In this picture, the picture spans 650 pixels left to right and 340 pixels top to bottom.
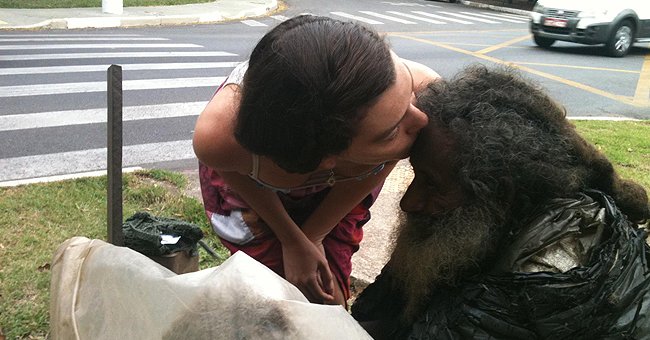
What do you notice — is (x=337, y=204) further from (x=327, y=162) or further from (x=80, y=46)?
(x=80, y=46)

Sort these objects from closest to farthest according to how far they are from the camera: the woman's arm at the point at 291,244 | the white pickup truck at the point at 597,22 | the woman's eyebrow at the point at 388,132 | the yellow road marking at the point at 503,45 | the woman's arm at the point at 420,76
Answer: the woman's eyebrow at the point at 388,132 < the woman's arm at the point at 420,76 < the woman's arm at the point at 291,244 < the white pickup truck at the point at 597,22 < the yellow road marking at the point at 503,45

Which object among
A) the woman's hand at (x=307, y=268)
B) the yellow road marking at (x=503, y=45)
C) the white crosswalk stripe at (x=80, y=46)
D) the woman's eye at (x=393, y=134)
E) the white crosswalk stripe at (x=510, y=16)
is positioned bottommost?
the white crosswalk stripe at (x=80, y=46)

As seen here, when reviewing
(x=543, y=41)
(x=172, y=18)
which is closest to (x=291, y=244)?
(x=543, y=41)

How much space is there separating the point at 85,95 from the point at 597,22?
9169 millimetres

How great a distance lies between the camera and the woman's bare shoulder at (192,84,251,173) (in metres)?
1.96

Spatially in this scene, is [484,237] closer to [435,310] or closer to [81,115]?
[435,310]

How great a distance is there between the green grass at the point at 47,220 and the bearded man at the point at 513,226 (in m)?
1.96

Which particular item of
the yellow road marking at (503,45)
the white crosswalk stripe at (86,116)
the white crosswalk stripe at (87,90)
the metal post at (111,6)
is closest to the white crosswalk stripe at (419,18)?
the yellow road marking at (503,45)

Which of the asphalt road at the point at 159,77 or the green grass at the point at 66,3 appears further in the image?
the green grass at the point at 66,3

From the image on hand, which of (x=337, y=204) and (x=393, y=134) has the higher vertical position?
(x=393, y=134)

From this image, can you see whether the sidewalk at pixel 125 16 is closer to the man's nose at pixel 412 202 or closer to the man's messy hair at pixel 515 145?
the man's nose at pixel 412 202

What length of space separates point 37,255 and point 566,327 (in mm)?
2968

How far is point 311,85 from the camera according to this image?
159 cm

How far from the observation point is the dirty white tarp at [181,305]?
1229mm
